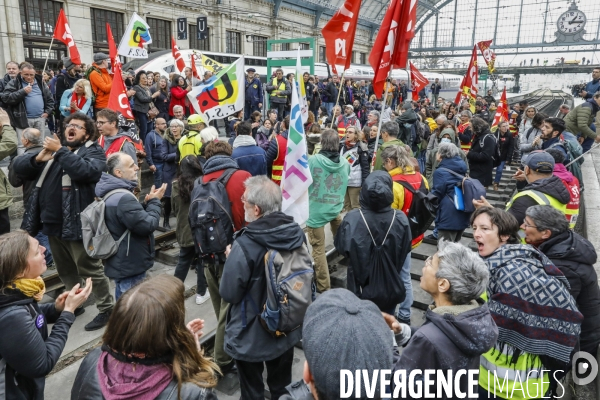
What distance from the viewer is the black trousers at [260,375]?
9.12ft

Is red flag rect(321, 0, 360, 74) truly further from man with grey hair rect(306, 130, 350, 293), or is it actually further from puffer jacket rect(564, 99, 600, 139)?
puffer jacket rect(564, 99, 600, 139)

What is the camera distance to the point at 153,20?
25.2 m

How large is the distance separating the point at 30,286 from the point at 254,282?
1210 mm

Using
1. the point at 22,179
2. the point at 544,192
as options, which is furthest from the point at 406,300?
the point at 22,179

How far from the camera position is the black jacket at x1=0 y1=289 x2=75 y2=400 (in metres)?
1.90

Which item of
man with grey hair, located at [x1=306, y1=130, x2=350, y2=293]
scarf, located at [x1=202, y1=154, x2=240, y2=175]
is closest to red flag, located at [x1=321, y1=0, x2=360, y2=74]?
man with grey hair, located at [x1=306, y1=130, x2=350, y2=293]

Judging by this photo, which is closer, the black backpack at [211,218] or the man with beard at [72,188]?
the black backpack at [211,218]

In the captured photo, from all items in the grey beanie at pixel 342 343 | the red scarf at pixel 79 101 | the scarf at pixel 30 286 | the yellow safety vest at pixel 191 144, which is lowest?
the scarf at pixel 30 286

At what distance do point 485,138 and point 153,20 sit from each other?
2393 centimetres

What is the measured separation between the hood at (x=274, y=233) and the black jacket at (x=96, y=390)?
1085 millimetres

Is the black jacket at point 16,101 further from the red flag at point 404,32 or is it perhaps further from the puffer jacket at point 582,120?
the puffer jacket at point 582,120

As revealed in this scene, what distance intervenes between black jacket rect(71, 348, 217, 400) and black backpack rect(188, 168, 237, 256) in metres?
1.90

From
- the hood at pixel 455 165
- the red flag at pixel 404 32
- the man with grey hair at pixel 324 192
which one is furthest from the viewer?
the red flag at pixel 404 32

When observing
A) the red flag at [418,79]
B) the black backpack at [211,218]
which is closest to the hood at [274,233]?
the black backpack at [211,218]
